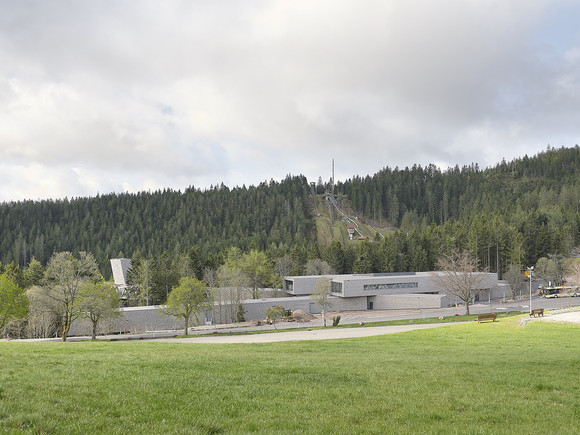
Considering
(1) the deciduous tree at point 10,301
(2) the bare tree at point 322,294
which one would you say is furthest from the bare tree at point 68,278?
(2) the bare tree at point 322,294

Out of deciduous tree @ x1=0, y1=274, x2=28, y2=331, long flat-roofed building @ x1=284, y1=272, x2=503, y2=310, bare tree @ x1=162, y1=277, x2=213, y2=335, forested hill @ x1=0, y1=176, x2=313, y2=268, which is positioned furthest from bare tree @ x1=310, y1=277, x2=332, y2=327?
forested hill @ x1=0, y1=176, x2=313, y2=268

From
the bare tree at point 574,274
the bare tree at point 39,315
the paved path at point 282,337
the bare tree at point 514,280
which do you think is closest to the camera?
the paved path at point 282,337

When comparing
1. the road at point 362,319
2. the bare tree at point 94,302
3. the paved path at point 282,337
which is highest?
the bare tree at point 94,302

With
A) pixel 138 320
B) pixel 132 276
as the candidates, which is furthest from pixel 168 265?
pixel 138 320

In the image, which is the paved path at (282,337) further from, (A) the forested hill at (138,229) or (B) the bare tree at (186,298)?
(A) the forested hill at (138,229)

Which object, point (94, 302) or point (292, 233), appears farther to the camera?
point (292, 233)

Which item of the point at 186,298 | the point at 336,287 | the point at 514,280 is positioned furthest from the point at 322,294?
the point at 514,280

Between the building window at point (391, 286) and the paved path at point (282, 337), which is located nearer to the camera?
the paved path at point (282, 337)

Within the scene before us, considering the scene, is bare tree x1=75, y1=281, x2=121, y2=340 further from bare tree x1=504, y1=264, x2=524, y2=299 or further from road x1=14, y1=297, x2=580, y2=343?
bare tree x1=504, y1=264, x2=524, y2=299

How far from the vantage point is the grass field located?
8117 millimetres

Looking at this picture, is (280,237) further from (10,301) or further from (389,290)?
(10,301)

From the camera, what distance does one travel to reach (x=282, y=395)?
10344mm

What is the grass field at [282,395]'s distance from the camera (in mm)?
8117

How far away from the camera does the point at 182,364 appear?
46.3 feet
